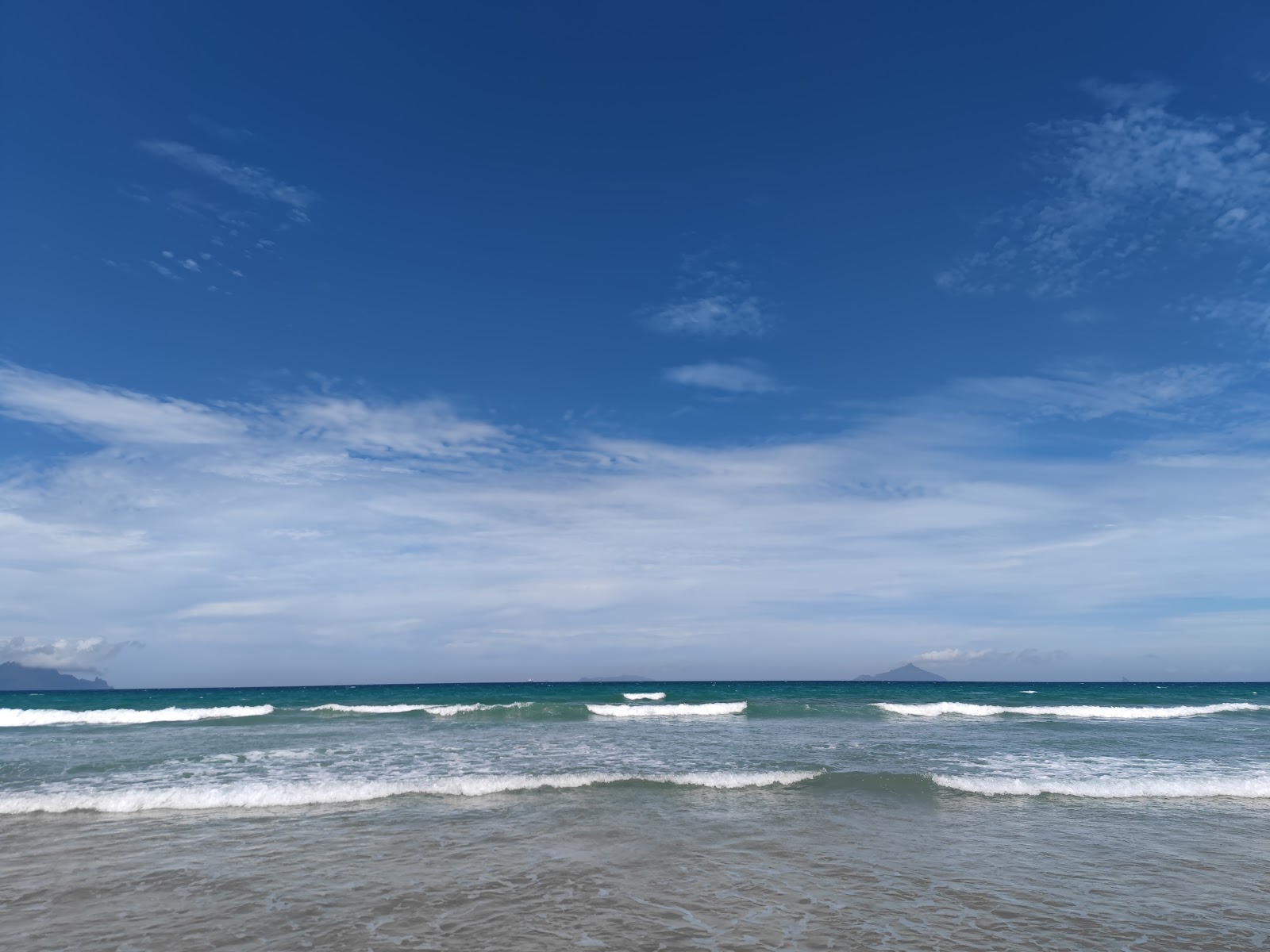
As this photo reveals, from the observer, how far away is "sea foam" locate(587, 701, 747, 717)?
3800cm

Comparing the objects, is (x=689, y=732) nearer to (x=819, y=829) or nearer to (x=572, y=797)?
(x=572, y=797)

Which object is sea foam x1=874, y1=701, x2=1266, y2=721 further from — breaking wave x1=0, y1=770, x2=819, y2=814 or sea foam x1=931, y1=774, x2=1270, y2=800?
breaking wave x1=0, y1=770, x2=819, y2=814

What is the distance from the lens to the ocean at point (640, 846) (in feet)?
26.7

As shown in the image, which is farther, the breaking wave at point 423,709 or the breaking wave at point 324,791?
the breaking wave at point 423,709

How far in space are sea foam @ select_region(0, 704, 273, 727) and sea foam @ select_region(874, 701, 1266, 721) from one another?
36345 mm

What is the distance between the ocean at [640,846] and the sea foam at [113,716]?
13.4 m

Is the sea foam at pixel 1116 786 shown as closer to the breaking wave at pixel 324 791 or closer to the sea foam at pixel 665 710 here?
the breaking wave at pixel 324 791

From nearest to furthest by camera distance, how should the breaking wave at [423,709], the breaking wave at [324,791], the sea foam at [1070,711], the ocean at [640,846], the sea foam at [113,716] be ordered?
the ocean at [640,846]
the breaking wave at [324,791]
the sea foam at [113,716]
the sea foam at [1070,711]
the breaking wave at [423,709]

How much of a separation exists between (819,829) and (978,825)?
9.89 feet

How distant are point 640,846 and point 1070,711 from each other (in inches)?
1513

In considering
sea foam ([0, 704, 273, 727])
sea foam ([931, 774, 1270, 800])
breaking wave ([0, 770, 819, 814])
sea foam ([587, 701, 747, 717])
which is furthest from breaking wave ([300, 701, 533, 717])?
sea foam ([931, 774, 1270, 800])

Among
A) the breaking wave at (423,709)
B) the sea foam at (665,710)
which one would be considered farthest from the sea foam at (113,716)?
the sea foam at (665,710)

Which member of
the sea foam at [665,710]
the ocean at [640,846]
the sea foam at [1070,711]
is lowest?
the sea foam at [1070,711]

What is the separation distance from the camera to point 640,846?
11430 mm
